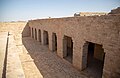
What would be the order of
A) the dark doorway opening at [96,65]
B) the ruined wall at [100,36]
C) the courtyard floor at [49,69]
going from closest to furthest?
the ruined wall at [100,36] → the dark doorway opening at [96,65] → the courtyard floor at [49,69]

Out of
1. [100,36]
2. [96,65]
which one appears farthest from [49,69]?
[100,36]

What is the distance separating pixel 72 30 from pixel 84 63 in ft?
7.59

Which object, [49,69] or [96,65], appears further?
[96,65]

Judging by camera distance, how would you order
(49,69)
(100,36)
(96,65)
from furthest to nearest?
(96,65) < (49,69) < (100,36)

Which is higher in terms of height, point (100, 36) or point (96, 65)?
point (100, 36)

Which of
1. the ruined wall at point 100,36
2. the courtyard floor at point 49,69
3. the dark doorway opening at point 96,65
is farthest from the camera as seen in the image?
the courtyard floor at point 49,69

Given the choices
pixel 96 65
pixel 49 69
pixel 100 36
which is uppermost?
pixel 100 36

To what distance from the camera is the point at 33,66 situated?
308 inches

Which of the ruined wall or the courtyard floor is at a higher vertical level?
the ruined wall

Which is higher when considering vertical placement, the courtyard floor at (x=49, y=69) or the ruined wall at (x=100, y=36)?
the ruined wall at (x=100, y=36)

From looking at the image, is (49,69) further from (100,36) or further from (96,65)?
(100,36)

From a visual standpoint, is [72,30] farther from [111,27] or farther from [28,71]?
[28,71]

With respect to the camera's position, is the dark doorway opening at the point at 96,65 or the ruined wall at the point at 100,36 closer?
the ruined wall at the point at 100,36

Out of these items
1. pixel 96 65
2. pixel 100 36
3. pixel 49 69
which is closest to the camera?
pixel 100 36
